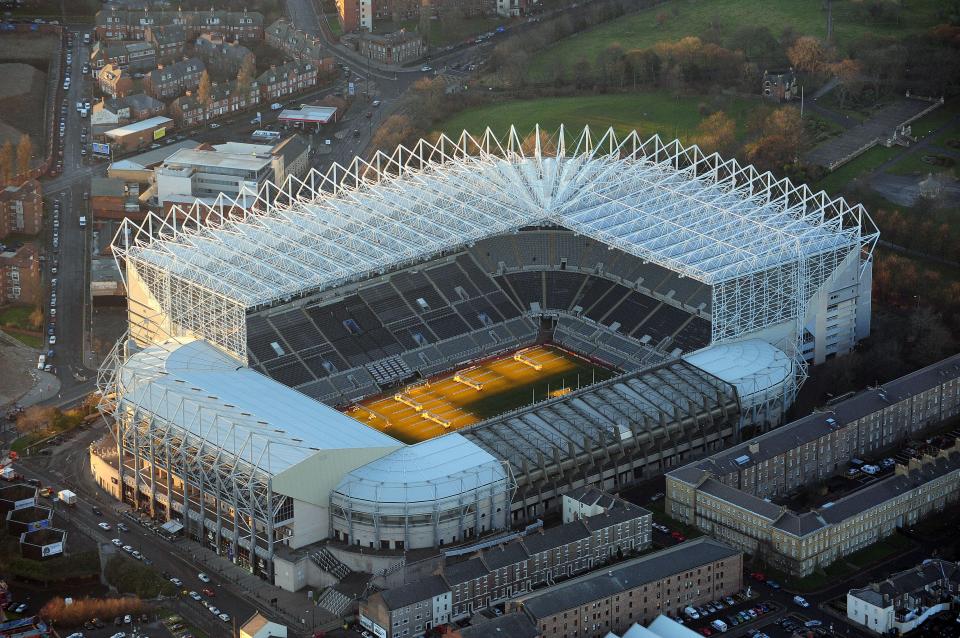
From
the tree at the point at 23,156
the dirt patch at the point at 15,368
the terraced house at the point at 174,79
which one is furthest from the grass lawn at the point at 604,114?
the dirt patch at the point at 15,368

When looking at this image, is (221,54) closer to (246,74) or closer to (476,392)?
(246,74)

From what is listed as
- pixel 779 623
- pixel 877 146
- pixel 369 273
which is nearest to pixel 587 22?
pixel 877 146

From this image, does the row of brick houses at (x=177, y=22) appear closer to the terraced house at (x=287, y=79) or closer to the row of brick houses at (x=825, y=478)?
the terraced house at (x=287, y=79)

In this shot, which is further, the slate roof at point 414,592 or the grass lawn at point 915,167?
the grass lawn at point 915,167

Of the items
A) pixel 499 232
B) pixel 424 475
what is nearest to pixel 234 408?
pixel 424 475

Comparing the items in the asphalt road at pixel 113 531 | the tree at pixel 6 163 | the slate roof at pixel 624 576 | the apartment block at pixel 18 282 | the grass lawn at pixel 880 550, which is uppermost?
the tree at pixel 6 163
